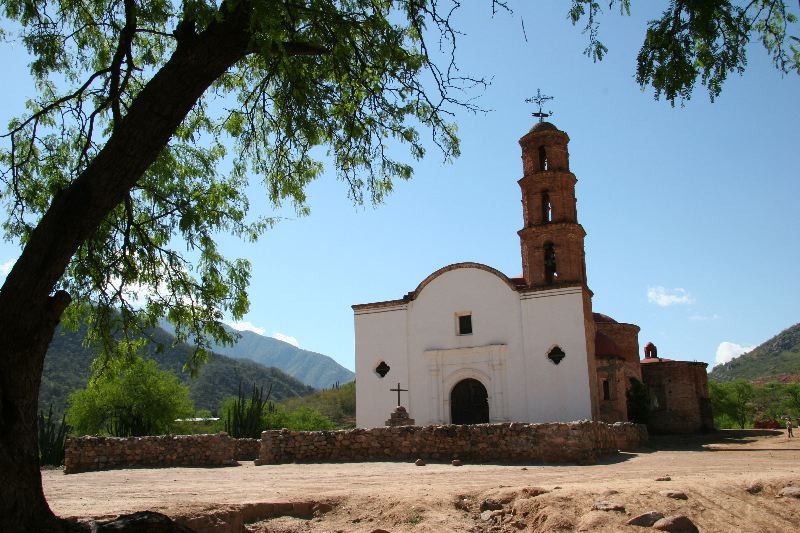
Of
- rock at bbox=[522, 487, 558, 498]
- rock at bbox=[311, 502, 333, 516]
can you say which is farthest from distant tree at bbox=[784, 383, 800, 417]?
rock at bbox=[311, 502, 333, 516]

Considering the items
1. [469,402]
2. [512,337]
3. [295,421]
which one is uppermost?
[512,337]

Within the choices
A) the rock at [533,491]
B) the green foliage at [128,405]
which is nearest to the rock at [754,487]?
the rock at [533,491]

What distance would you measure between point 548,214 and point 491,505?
19.0 meters

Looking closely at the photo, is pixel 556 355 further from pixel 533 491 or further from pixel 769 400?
pixel 769 400

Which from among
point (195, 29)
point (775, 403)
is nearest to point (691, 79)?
point (195, 29)

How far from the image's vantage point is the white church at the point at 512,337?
22.9m

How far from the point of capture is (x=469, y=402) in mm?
24188

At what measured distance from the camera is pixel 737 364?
249 ft

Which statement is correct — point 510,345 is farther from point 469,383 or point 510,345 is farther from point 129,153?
point 129,153

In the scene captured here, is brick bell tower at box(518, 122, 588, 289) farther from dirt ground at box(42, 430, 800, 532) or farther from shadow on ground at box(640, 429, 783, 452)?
dirt ground at box(42, 430, 800, 532)

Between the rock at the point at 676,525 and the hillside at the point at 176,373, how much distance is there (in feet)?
71.9

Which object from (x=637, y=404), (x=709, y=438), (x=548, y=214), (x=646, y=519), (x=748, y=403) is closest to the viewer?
(x=646, y=519)

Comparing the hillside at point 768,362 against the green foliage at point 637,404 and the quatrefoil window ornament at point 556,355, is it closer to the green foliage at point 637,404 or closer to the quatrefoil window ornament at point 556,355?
the green foliage at point 637,404

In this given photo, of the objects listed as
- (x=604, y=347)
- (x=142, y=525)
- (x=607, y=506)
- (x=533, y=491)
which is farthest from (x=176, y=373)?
(x=142, y=525)
